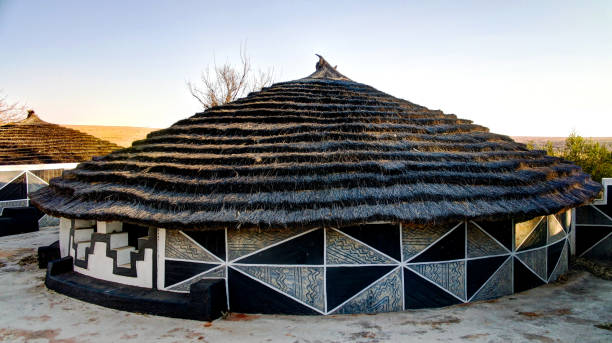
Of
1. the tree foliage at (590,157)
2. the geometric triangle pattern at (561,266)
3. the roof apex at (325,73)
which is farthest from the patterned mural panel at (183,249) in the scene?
the tree foliage at (590,157)

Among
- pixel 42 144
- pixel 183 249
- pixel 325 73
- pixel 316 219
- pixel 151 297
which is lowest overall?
pixel 151 297

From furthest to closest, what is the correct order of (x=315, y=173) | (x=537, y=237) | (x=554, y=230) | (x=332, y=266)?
(x=554, y=230), (x=537, y=237), (x=315, y=173), (x=332, y=266)

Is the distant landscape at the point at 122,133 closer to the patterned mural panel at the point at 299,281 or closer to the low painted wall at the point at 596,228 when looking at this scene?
the low painted wall at the point at 596,228

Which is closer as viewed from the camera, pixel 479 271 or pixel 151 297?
pixel 151 297

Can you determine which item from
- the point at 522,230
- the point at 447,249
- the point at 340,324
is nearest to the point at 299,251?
the point at 340,324

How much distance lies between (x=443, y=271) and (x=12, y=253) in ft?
30.2

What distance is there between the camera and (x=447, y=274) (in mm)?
5840

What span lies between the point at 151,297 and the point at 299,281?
200cm

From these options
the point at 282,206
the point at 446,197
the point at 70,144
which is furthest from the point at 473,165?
the point at 70,144

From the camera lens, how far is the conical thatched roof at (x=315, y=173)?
548 centimetres

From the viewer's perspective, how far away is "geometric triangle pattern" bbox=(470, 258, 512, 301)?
240 inches

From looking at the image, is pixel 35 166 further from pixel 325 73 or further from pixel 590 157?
pixel 590 157

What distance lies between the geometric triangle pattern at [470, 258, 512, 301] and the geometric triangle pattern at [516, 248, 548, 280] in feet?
1.02

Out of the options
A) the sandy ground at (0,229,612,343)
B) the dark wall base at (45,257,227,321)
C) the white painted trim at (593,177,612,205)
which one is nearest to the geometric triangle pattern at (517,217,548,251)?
the sandy ground at (0,229,612,343)
